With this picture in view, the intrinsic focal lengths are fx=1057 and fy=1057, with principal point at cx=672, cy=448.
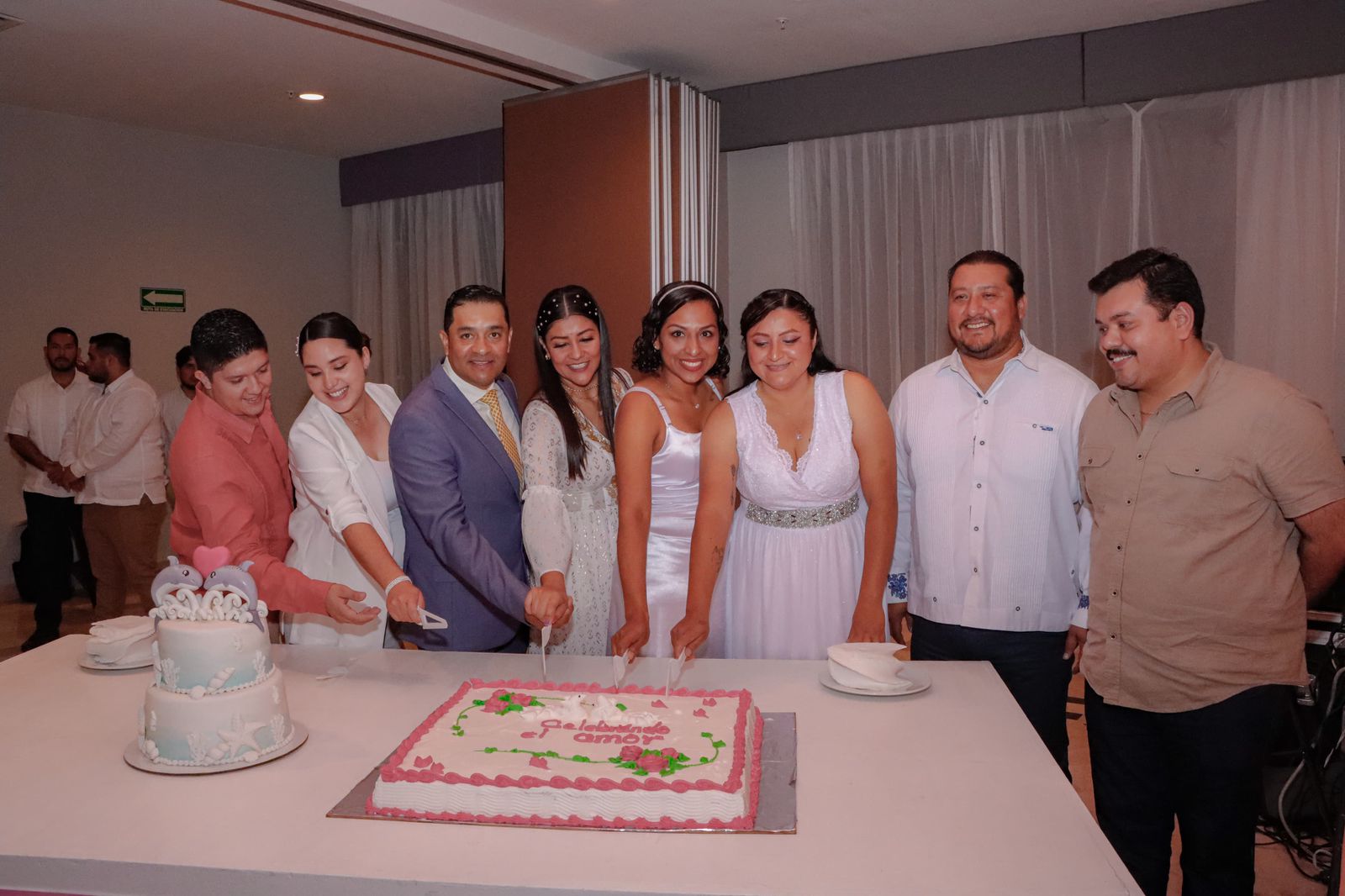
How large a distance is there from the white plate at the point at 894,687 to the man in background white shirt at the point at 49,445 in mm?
5182

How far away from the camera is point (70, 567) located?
23.8 ft

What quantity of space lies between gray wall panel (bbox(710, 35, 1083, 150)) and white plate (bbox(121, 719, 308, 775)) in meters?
5.06

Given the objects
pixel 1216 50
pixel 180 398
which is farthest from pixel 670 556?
pixel 180 398

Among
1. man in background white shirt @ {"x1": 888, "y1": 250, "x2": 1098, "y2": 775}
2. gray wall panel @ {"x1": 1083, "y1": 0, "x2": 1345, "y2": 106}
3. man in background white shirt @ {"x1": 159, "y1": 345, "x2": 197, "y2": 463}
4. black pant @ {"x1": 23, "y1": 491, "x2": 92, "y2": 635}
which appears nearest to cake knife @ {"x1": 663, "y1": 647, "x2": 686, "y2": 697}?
man in background white shirt @ {"x1": 888, "y1": 250, "x2": 1098, "y2": 775}

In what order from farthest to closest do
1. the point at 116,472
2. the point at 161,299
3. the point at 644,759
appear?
1. the point at 161,299
2. the point at 116,472
3. the point at 644,759

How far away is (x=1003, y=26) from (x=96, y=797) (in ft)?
16.9

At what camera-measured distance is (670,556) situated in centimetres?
299

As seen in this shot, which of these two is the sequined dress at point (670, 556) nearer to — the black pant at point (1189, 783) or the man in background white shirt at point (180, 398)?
the black pant at point (1189, 783)

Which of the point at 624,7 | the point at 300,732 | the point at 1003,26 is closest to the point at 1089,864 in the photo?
the point at 300,732

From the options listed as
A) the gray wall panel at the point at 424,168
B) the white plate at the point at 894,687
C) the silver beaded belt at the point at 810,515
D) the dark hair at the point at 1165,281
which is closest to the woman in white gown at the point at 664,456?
the silver beaded belt at the point at 810,515

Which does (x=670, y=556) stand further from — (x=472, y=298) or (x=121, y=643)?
(x=121, y=643)

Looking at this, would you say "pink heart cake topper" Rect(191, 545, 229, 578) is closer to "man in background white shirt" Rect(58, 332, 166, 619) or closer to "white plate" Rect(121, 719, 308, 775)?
"white plate" Rect(121, 719, 308, 775)

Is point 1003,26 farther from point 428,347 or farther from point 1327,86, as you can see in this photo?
point 428,347

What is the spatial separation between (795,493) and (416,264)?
6270 mm
